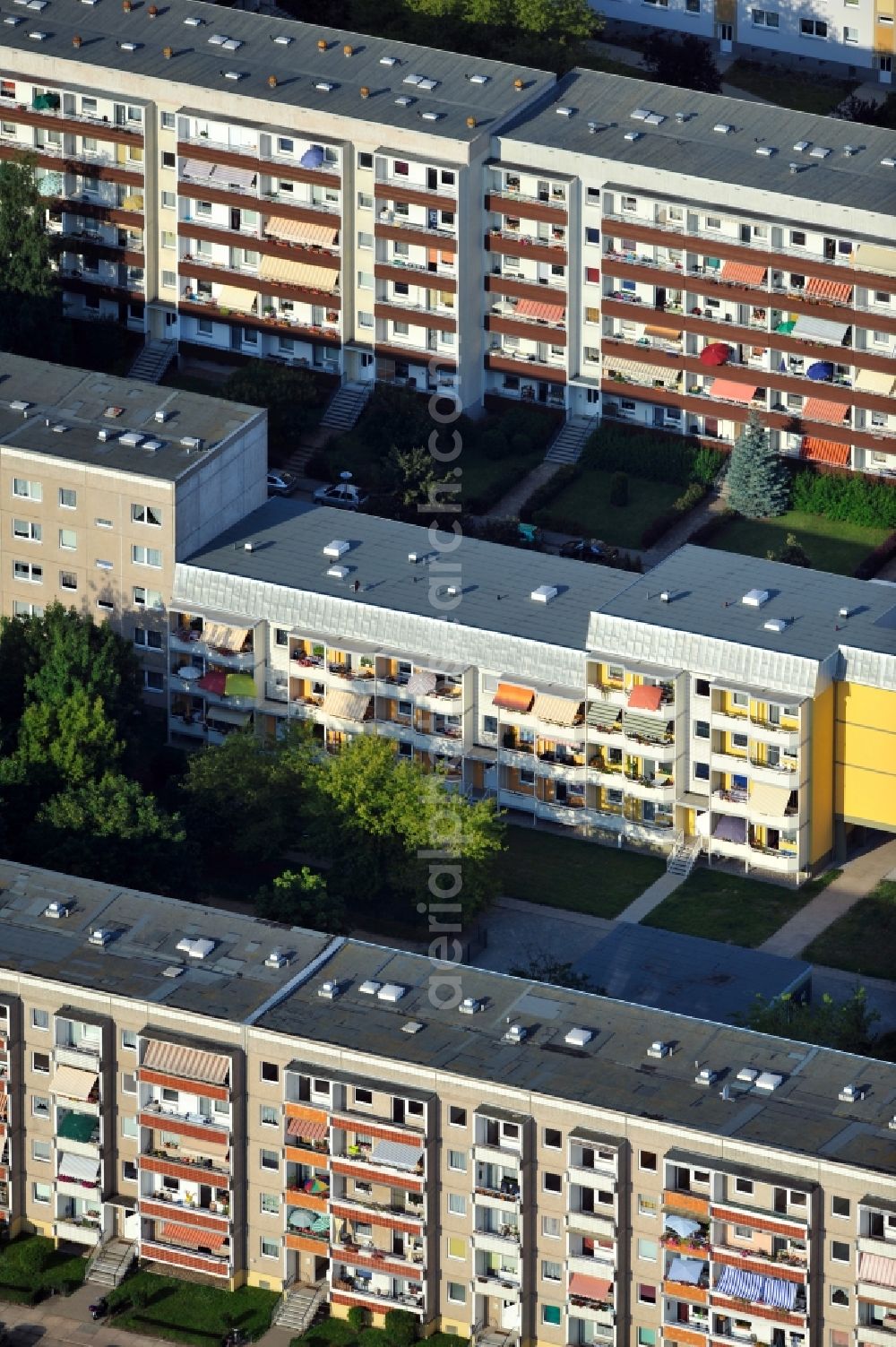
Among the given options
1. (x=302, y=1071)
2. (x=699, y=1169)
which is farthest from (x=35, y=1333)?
(x=699, y=1169)

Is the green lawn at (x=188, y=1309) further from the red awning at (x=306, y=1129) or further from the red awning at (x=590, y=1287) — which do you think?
the red awning at (x=590, y=1287)

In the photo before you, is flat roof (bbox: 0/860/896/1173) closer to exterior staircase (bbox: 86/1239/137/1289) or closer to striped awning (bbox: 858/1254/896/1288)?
striped awning (bbox: 858/1254/896/1288)

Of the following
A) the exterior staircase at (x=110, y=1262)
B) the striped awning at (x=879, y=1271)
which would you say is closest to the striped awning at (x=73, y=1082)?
the exterior staircase at (x=110, y=1262)

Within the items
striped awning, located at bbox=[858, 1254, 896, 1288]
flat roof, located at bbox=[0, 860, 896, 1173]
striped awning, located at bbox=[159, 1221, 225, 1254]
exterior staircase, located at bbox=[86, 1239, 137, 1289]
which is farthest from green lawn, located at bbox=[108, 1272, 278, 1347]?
striped awning, located at bbox=[858, 1254, 896, 1288]

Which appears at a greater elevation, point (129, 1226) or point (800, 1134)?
point (800, 1134)

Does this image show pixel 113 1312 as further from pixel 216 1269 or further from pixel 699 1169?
pixel 699 1169

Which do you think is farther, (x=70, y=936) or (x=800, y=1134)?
(x=70, y=936)

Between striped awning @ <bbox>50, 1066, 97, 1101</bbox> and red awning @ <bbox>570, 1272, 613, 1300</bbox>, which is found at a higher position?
striped awning @ <bbox>50, 1066, 97, 1101</bbox>
